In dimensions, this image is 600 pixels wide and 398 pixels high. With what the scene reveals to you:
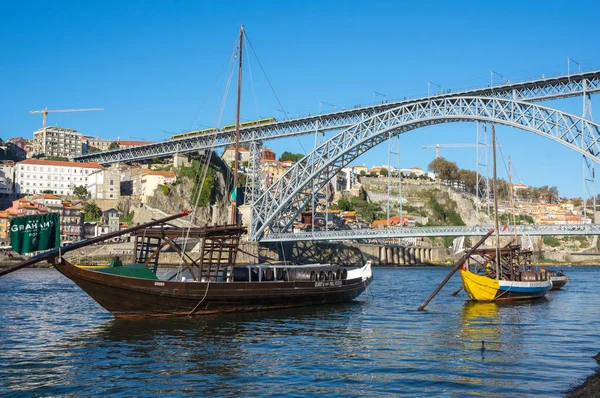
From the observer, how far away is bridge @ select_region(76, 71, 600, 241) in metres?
49.4

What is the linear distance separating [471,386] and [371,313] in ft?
48.7

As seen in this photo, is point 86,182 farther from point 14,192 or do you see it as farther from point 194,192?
point 194,192

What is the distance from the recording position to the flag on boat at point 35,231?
64.4 ft

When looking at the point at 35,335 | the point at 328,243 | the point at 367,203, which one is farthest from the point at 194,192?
the point at 35,335

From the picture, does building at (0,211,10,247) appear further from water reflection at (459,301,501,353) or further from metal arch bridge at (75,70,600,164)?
water reflection at (459,301,501,353)

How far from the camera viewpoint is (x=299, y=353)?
58.3 feet

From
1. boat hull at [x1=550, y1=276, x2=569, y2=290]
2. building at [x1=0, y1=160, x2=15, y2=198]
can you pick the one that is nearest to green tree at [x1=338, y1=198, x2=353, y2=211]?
building at [x1=0, y1=160, x2=15, y2=198]

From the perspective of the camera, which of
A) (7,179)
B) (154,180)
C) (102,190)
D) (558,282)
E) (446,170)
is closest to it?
(558,282)

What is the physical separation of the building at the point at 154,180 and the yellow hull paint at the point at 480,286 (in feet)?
211

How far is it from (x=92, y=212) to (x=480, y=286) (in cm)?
6579

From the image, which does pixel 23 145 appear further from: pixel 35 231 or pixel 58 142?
pixel 35 231

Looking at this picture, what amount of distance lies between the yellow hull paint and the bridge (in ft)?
54.1

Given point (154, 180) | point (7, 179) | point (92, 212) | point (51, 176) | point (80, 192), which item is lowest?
point (92, 212)

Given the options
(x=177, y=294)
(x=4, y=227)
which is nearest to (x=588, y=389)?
(x=177, y=294)
